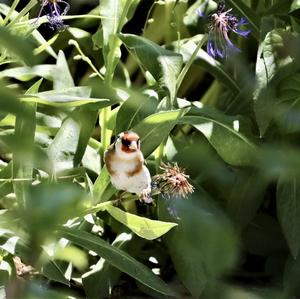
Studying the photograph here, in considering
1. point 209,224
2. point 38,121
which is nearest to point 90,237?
point 38,121

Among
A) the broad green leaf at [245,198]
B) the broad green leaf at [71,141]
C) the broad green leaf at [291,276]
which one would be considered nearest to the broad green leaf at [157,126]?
the broad green leaf at [71,141]

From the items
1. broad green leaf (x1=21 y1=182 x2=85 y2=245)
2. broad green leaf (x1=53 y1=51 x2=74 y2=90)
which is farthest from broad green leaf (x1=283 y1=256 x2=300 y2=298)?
broad green leaf (x1=21 y1=182 x2=85 y2=245)

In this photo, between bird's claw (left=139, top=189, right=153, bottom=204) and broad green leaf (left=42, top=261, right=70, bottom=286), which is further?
broad green leaf (left=42, top=261, right=70, bottom=286)

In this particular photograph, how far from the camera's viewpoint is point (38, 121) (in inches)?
49.1

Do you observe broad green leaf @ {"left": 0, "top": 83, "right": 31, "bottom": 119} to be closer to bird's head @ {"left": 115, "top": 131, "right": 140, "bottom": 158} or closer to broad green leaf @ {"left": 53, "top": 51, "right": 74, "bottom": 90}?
bird's head @ {"left": 115, "top": 131, "right": 140, "bottom": 158}

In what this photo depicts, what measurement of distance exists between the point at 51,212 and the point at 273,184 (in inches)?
43.6

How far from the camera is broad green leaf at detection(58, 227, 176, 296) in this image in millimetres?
1004

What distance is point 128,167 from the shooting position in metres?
0.91

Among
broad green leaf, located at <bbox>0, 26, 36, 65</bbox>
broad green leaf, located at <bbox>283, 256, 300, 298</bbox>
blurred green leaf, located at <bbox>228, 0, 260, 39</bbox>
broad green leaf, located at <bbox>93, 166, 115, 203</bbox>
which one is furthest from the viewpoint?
blurred green leaf, located at <bbox>228, 0, 260, 39</bbox>

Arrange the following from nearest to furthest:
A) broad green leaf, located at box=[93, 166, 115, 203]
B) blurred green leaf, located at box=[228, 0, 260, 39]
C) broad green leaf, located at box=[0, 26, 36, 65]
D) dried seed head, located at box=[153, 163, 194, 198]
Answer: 1. broad green leaf, located at box=[0, 26, 36, 65]
2. dried seed head, located at box=[153, 163, 194, 198]
3. broad green leaf, located at box=[93, 166, 115, 203]
4. blurred green leaf, located at box=[228, 0, 260, 39]

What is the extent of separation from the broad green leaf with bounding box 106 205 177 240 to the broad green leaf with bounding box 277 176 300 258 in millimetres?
257

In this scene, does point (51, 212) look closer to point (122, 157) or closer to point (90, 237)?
point (122, 157)

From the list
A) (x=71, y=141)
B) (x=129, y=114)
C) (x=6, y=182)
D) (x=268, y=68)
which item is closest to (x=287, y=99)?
(x=268, y=68)

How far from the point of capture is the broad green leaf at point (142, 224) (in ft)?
3.18
